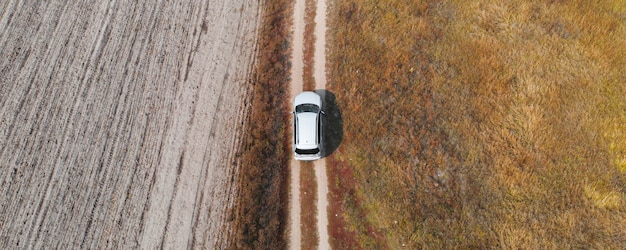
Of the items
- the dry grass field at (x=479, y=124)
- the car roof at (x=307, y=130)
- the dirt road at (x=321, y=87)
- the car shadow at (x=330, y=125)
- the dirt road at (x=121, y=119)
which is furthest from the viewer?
the car shadow at (x=330, y=125)

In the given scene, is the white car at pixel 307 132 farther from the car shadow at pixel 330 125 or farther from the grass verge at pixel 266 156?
the grass verge at pixel 266 156

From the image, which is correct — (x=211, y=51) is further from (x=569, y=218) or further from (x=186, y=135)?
(x=569, y=218)

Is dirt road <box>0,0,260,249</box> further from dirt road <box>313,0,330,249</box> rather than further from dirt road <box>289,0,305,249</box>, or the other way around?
dirt road <box>313,0,330,249</box>

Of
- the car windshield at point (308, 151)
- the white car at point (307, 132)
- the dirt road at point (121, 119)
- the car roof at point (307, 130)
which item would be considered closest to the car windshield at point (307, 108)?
the white car at point (307, 132)

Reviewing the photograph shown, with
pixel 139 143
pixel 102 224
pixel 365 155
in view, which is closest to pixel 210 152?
pixel 139 143

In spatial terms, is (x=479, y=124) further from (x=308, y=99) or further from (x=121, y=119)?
(x=121, y=119)

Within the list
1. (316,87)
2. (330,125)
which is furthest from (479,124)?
(316,87)
